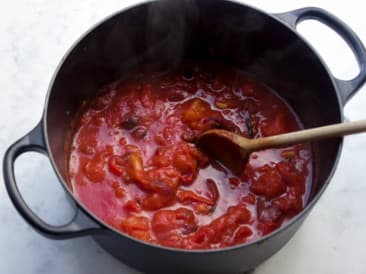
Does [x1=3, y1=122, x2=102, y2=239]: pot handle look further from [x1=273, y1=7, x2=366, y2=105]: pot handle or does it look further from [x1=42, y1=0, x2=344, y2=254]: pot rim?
[x1=273, y1=7, x2=366, y2=105]: pot handle

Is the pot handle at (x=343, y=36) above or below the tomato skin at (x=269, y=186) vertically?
above

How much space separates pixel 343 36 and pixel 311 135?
0.25 meters

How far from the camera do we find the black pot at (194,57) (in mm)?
1087

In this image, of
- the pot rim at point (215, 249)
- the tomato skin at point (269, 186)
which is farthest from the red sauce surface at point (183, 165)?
the pot rim at point (215, 249)

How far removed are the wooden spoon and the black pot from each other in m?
0.04

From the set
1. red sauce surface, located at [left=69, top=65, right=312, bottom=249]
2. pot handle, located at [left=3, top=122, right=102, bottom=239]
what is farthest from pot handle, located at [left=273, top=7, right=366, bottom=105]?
pot handle, located at [left=3, top=122, right=102, bottom=239]

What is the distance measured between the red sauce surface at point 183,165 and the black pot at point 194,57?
0.04 metres

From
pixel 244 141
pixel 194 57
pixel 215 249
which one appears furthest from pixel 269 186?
pixel 194 57

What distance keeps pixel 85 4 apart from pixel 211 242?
764 mm

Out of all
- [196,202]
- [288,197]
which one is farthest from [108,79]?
[288,197]

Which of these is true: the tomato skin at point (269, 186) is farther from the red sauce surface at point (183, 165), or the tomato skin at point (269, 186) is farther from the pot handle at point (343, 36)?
the pot handle at point (343, 36)

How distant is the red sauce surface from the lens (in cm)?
124

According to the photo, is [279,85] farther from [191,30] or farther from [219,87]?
[191,30]

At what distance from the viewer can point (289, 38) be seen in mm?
1367
